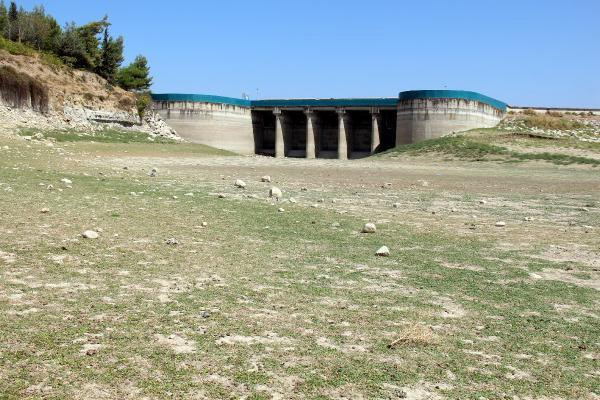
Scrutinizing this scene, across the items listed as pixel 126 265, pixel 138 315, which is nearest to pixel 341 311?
pixel 138 315

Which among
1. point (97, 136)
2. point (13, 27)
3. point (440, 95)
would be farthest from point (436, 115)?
point (13, 27)

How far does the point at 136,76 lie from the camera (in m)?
70.6

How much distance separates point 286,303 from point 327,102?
62.9 metres

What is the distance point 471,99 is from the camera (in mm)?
60969

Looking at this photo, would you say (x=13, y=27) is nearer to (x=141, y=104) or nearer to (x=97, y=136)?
(x=141, y=104)

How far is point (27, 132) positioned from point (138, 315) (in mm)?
36037

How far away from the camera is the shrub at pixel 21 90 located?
144 feet

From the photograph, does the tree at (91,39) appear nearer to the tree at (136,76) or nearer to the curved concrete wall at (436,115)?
the tree at (136,76)

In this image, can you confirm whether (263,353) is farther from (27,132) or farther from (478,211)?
(27,132)

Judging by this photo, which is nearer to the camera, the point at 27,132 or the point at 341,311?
the point at 341,311

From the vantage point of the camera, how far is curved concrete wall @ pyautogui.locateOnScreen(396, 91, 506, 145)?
59.8 metres

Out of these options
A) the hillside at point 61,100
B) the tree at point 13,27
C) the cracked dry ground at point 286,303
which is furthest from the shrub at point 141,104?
the cracked dry ground at point 286,303

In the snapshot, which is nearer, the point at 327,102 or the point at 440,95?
the point at 440,95

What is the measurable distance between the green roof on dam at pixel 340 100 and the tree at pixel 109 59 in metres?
5.12
